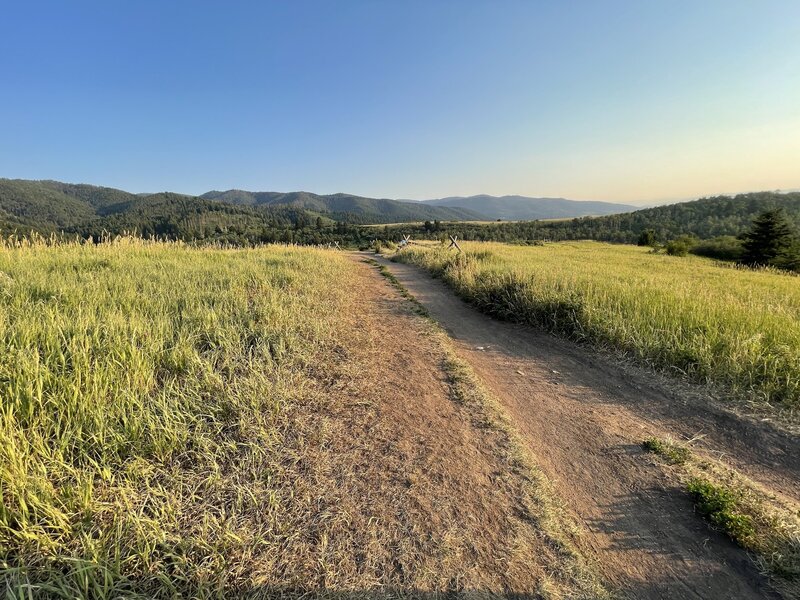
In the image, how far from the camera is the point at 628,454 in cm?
352

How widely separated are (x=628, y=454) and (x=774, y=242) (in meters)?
50.5

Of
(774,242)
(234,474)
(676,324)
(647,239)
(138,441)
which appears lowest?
(234,474)

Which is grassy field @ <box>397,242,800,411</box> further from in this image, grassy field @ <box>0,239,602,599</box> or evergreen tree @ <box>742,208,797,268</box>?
evergreen tree @ <box>742,208,797,268</box>

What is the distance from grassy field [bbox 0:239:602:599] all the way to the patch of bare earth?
13 millimetres

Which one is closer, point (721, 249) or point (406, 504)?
point (406, 504)

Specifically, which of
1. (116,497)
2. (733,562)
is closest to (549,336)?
(733,562)

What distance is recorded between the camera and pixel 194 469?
2.64m

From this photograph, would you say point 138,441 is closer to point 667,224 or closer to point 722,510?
point 722,510

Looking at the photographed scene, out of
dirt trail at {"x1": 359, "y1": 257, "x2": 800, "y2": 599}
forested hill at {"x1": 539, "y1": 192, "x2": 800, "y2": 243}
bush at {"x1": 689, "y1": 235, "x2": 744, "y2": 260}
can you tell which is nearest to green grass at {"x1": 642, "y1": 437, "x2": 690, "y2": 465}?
dirt trail at {"x1": 359, "y1": 257, "x2": 800, "y2": 599}

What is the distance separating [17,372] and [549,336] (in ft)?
25.4

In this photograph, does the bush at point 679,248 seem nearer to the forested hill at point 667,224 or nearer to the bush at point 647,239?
the bush at point 647,239

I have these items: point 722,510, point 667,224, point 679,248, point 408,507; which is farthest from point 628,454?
point 667,224

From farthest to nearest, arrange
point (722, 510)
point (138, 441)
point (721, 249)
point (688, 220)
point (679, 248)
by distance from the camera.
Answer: point (688, 220)
point (721, 249)
point (679, 248)
point (722, 510)
point (138, 441)

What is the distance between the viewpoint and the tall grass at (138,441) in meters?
1.86
